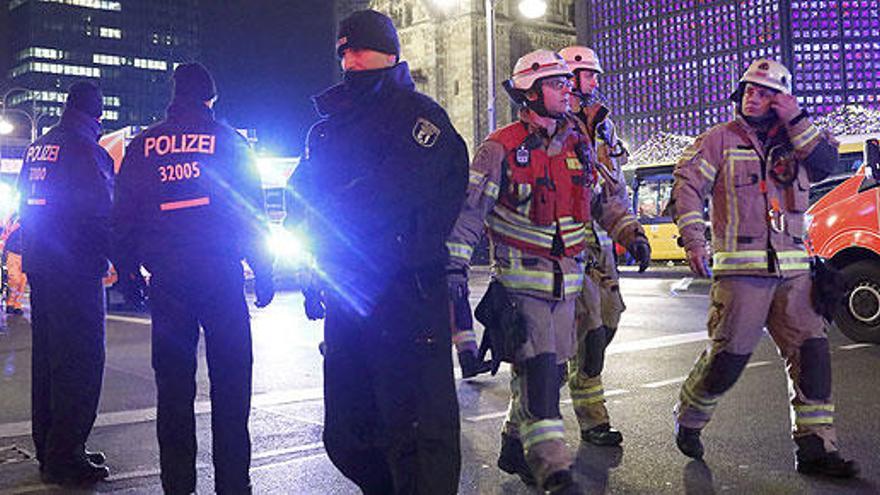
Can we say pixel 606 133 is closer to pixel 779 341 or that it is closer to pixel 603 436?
pixel 779 341

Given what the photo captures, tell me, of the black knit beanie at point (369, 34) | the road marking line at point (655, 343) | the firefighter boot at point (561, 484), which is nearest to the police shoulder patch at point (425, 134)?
the black knit beanie at point (369, 34)

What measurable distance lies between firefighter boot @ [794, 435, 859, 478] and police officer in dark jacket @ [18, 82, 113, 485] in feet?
11.6

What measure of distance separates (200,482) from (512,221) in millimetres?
2080

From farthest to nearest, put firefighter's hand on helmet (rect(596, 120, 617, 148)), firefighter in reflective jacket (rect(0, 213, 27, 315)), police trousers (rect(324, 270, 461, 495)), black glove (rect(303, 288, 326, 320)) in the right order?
firefighter in reflective jacket (rect(0, 213, 27, 315))
firefighter's hand on helmet (rect(596, 120, 617, 148))
black glove (rect(303, 288, 326, 320))
police trousers (rect(324, 270, 461, 495))

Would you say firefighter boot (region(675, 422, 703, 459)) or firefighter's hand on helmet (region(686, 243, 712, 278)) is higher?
firefighter's hand on helmet (region(686, 243, 712, 278))

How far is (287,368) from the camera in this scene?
28.6 feet

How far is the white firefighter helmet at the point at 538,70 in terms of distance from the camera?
14.0ft

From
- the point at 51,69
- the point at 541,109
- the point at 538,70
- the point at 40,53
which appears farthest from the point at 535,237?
the point at 40,53

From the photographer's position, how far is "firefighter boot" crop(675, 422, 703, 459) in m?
4.79

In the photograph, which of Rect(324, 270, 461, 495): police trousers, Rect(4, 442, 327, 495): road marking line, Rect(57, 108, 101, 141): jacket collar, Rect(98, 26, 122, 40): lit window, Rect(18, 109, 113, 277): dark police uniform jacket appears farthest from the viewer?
Rect(98, 26, 122, 40): lit window

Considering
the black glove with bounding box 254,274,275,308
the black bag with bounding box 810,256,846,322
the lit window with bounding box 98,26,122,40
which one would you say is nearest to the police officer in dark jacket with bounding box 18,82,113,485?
the black glove with bounding box 254,274,275,308

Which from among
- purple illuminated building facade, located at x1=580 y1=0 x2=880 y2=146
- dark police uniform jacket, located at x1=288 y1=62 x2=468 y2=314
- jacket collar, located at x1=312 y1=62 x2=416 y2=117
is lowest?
dark police uniform jacket, located at x1=288 y1=62 x2=468 y2=314

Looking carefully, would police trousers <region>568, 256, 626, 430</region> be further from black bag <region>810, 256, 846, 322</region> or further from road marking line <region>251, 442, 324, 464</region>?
road marking line <region>251, 442, 324, 464</region>

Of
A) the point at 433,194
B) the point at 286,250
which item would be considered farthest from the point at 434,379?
the point at 286,250
